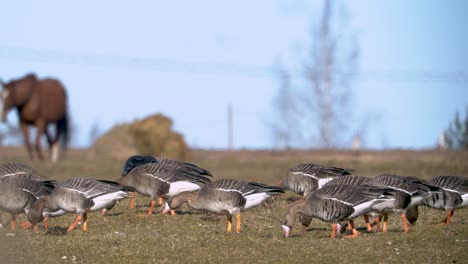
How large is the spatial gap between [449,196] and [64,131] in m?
27.9

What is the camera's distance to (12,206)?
14359 mm

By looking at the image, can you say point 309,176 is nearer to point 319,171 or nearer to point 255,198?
point 319,171

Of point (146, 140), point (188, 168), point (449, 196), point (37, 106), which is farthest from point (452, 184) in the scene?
point (37, 106)

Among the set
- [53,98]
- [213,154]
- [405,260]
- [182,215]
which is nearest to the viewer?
[405,260]

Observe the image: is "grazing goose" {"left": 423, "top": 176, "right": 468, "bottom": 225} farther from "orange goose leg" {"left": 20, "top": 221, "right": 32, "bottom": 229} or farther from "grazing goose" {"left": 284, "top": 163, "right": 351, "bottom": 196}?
"orange goose leg" {"left": 20, "top": 221, "right": 32, "bottom": 229}

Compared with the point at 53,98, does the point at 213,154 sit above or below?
below

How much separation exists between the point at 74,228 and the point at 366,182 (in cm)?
507

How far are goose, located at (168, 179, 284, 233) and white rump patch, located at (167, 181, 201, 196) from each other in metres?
1.60

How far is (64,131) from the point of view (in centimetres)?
3928

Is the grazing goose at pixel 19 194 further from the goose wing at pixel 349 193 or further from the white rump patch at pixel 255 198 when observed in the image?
the goose wing at pixel 349 193

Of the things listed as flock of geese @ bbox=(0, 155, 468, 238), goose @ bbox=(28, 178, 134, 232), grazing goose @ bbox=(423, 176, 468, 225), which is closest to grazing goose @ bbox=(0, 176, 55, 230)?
flock of geese @ bbox=(0, 155, 468, 238)

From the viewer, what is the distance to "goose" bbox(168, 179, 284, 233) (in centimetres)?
1364

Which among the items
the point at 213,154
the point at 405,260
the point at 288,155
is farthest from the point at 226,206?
the point at 213,154

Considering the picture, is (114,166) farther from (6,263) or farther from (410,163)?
(6,263)
